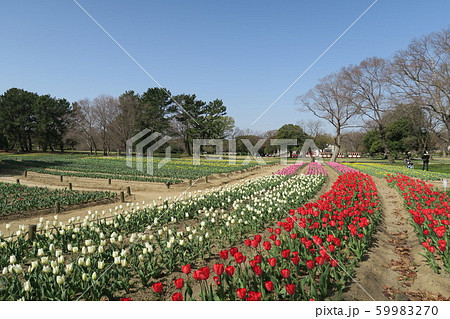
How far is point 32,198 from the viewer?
38.0 feet

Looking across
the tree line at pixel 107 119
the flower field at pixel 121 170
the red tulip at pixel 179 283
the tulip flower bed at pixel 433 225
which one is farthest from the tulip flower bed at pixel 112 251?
the tree line at pixel 107 119

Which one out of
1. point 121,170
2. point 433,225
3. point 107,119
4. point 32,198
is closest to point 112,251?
point 433,225

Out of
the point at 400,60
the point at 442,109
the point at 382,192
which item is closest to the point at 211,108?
the point at 400,60

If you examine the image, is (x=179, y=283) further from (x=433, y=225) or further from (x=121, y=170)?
(x=121, y=170)

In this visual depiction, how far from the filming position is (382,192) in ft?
38.8

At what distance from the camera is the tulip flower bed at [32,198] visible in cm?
973

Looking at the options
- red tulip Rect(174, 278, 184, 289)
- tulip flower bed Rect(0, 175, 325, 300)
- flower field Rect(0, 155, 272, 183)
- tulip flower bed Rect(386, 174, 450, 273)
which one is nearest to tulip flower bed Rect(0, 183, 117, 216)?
tulip flower bed Rect(0, 175, 325, 300)

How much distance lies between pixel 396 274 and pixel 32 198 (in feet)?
45.5

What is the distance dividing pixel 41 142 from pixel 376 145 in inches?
3156

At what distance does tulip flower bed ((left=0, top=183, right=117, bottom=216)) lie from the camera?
9733 millimetres

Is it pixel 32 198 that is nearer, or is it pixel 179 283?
pixel 179 283

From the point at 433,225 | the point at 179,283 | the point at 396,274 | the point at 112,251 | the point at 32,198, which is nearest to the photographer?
the point at 179,283

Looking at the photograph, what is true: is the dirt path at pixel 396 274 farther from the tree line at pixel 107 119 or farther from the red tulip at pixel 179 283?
the tree line at pixel 107 119

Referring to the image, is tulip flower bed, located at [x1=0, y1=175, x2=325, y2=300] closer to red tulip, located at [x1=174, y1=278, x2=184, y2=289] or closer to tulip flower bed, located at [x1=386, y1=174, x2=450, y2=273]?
red tulip, located at [x1=174, y1=278, x2=184, y2=289]
